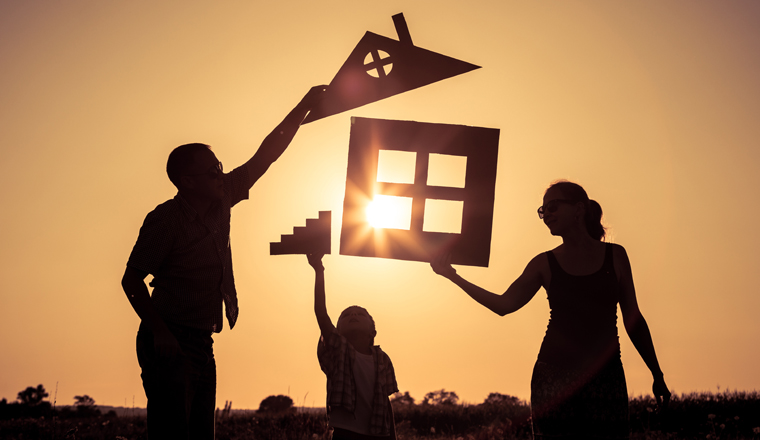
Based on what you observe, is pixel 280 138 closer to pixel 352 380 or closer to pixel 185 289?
pixel 185 289

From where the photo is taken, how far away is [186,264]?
353cm

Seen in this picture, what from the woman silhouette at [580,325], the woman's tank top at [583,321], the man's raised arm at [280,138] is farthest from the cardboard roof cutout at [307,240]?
the woman's tank top at [583,321]

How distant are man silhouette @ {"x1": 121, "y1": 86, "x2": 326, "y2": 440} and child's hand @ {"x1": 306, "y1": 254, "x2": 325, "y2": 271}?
615mm

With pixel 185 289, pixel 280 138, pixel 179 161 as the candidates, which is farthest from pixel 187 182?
pixel 280 138

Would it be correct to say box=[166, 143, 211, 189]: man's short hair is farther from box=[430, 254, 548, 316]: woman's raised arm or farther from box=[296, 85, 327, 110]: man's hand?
box=[430, 254, 548, 316]: woman's raised arm

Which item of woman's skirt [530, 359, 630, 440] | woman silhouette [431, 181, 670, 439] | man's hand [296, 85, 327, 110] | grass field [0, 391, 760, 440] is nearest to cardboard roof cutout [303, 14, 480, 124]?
man's hand [296, 85, 327, 110]

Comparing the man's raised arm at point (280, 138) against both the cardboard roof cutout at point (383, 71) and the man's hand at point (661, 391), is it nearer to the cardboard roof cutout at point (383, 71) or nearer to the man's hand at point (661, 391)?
the cardboard roof cutout at point (383, 71)

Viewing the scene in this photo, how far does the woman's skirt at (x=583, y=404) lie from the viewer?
331cm

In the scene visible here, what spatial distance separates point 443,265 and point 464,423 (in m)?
5.87

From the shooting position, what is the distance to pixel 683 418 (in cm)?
857

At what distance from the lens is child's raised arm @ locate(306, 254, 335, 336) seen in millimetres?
4383

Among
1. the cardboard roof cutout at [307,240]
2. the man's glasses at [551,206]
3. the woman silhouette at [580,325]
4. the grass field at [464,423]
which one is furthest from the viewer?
the grass field at [464,423]

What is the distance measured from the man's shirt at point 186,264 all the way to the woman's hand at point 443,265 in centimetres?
121

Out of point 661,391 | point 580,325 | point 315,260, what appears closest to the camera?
point 580,325
